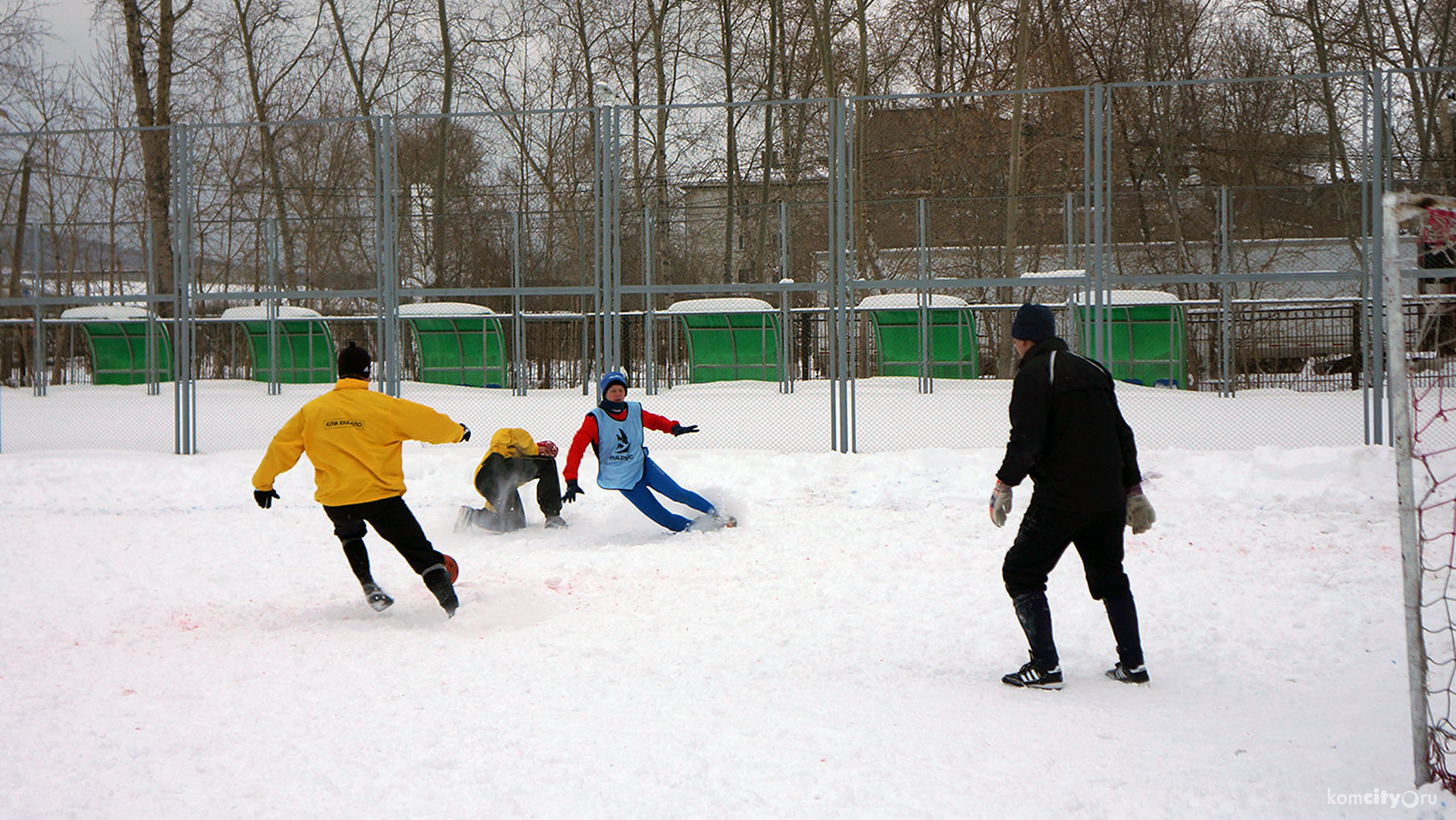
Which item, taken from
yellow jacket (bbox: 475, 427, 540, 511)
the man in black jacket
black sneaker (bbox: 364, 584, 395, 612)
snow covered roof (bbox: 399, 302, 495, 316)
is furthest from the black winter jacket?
snow covered roof (bbox: 399, 302, 495, 316)

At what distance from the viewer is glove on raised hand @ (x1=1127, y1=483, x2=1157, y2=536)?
4609mm

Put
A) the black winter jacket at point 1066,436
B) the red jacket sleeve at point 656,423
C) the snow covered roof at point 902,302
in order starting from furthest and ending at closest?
the snow covered roof at point 902,302
the red jacket sleeve at point 656,423
the black winter jacket at point 1066,436

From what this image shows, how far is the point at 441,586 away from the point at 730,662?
1632mm

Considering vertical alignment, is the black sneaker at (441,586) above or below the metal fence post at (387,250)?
below

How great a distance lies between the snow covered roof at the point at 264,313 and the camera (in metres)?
18.5

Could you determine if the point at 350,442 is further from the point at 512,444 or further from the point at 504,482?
the point at 504,482

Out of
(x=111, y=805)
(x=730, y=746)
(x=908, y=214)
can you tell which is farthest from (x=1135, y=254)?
(x=111, y=805)

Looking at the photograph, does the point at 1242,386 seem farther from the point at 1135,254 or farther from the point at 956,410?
the point at 956,410

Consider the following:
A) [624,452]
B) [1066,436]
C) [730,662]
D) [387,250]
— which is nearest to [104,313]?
[387,250]

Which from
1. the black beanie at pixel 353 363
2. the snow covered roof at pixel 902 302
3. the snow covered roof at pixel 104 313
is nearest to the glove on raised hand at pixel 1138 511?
the black beanie at pixel 353 363

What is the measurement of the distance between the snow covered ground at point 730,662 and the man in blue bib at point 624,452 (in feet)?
1.07

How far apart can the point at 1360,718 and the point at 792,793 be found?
2076 millimetres

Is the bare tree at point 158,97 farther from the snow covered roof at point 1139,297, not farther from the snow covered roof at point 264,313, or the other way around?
the snow covered roof at point 1139,297

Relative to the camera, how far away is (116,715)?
13.8 ft
